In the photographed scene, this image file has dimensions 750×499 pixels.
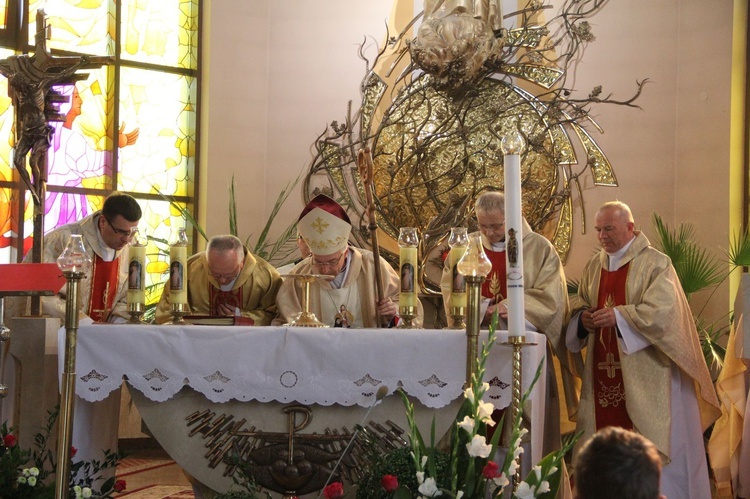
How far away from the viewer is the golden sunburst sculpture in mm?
7672

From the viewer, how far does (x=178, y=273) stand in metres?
4.68

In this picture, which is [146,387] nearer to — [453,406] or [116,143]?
[453,406]

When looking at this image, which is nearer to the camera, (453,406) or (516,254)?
(516,254)

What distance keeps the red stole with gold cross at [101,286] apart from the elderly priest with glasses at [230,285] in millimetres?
435

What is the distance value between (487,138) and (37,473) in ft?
15.0

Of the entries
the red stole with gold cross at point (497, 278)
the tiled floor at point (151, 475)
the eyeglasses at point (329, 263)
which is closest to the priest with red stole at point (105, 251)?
the tiled floor at point (151, 475)

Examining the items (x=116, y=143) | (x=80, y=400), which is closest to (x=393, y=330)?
(x=80, y=400)

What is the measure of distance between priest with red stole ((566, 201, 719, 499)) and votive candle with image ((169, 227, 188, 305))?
220 cm

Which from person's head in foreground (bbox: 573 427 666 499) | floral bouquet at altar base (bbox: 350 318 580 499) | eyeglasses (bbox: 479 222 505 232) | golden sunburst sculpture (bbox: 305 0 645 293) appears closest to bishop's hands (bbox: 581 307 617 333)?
eyeglasses (bbox: 479 222 505 232)

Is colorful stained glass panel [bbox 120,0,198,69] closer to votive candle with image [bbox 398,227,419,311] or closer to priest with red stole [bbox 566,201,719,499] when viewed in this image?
priest with red stole [bbox 566,201,719,499]

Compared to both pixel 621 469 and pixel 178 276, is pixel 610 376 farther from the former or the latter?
pixel 621 469

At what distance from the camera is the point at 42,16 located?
213 inches

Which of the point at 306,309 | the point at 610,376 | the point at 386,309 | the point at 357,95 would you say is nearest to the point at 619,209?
the point at 610,376

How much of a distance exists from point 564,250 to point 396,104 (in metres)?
1.69
